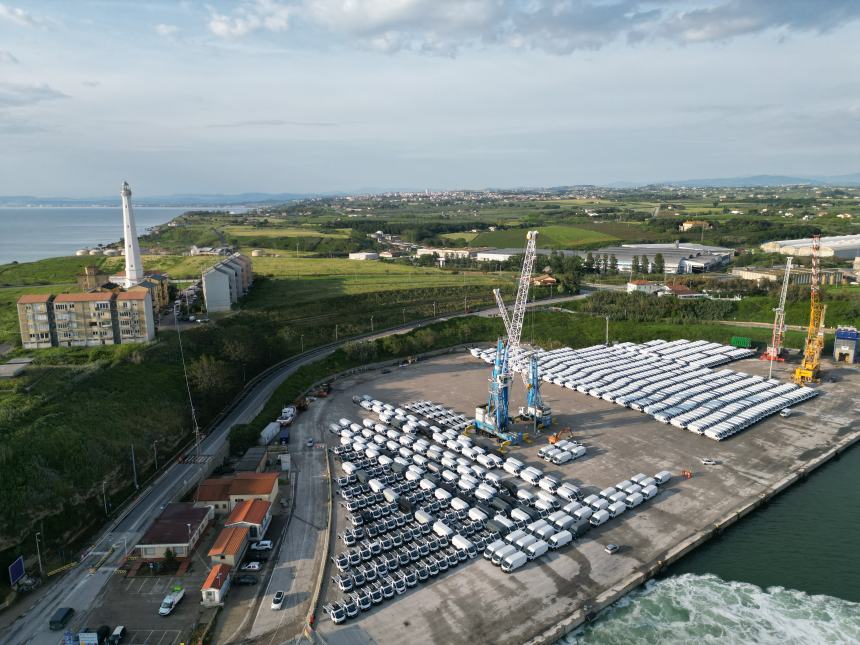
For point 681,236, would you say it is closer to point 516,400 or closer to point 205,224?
point 516,400

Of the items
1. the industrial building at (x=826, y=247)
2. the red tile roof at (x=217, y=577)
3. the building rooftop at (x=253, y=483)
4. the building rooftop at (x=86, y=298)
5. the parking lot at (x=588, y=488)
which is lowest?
the parking lot at (x=588, y=488)

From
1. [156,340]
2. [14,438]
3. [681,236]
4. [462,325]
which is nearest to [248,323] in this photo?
[156,340]

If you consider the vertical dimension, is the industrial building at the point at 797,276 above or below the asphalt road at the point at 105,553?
above

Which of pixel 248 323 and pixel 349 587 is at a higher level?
pixel 248 323

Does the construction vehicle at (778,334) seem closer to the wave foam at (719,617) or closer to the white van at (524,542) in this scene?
the wave foam at (719,617)

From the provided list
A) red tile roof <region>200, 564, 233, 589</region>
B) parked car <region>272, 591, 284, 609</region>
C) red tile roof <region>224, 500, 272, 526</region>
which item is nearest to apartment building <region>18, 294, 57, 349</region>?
red tile roof <region>224, 500, 272, 526</region>

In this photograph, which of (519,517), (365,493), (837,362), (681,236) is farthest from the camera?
(681,236)

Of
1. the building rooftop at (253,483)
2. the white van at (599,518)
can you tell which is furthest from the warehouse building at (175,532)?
the white van at (599,518)
